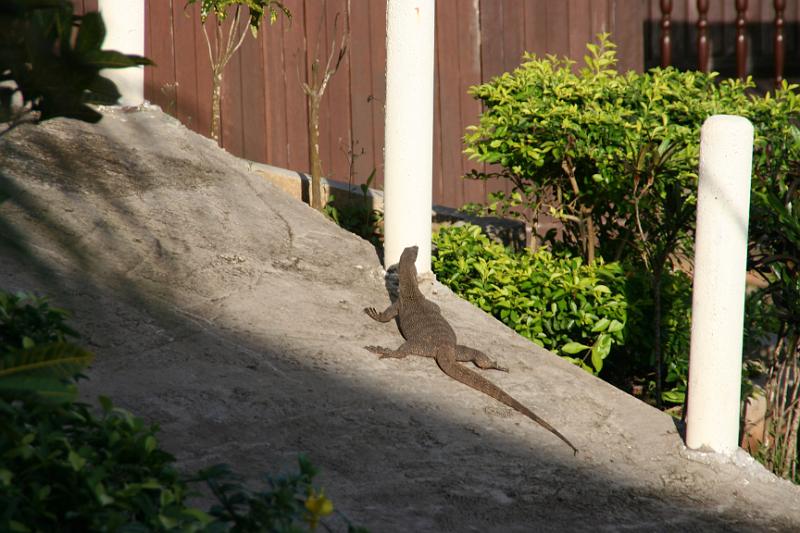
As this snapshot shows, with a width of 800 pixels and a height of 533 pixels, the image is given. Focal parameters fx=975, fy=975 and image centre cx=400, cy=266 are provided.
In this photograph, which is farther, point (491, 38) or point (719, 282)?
point (491, 38)

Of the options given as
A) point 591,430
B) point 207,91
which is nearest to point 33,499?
point 591,430

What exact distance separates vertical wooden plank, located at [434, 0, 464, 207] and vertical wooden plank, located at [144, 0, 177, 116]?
7.48 feet

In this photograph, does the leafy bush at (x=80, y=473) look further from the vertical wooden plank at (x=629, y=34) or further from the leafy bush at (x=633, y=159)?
the vertical wooden plank at (x=629, y=34)

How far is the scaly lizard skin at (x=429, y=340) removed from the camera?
4.36 m

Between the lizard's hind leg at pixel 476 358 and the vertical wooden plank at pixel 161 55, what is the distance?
4.08m

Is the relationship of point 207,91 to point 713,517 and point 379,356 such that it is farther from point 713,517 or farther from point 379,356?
point 713,517

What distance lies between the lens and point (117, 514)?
1.93 m

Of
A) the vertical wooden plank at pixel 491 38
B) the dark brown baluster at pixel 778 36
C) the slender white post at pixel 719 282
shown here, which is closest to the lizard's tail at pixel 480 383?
the slender white post at pixel 719 282

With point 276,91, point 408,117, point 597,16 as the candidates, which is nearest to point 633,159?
point 408,117

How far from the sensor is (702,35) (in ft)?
30.5

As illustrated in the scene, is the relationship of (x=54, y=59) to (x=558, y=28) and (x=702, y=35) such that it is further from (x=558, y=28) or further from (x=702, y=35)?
(x=702, y=35)

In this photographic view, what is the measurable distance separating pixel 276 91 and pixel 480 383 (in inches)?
174

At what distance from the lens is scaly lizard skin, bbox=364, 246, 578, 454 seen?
14.3ft

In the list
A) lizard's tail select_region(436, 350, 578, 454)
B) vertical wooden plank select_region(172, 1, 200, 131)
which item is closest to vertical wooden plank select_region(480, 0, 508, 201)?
vertical wooden plank select_region(172, 1, 200, 131)
